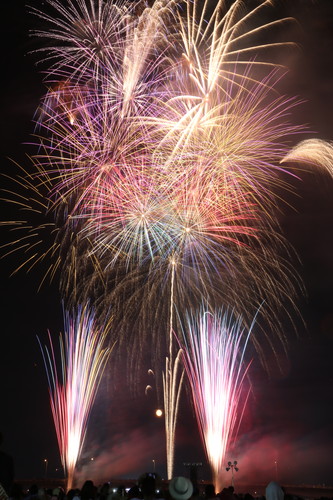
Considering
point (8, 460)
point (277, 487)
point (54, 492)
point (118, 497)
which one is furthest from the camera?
point (54, 492)

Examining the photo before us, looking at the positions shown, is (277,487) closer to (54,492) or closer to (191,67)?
(54,492)

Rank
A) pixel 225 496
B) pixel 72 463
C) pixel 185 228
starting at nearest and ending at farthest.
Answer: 1. pixel 225 496
2. pixel 185 228
3. pixel 72 463

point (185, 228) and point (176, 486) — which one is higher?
point (185, 228)

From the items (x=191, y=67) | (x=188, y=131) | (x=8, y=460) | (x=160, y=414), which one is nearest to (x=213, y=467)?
(x=160, y=414)

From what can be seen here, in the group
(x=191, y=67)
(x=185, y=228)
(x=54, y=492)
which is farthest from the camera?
(x=185, y=228)

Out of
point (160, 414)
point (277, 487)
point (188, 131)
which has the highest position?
point (188, 131)

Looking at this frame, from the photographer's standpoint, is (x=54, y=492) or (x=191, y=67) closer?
(x=54, y=492)

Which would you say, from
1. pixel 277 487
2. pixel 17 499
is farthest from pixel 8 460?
pixel 17 499

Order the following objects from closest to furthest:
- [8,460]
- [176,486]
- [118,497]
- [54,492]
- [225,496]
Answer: [8,460] < [176,486] < [118,497] < [225,496] < [54,492]

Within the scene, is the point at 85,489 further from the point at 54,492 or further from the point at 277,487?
the point at 54,492
